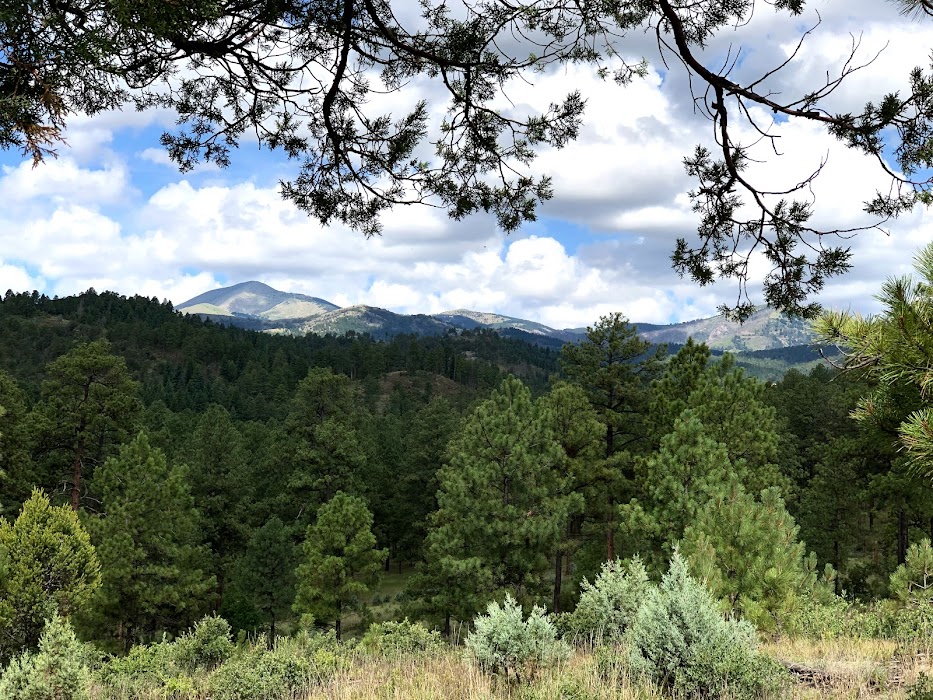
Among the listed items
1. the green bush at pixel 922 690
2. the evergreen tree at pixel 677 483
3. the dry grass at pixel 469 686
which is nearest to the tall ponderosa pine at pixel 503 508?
the evergreen tree at pixel 677 483

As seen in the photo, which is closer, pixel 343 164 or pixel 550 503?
pixel 343 164

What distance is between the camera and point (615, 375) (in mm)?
25953

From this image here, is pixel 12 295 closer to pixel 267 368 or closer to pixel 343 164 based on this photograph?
pixel 267 368

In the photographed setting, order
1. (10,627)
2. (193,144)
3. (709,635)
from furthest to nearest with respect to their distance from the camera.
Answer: (10,627) → (193,144) → (709,635)

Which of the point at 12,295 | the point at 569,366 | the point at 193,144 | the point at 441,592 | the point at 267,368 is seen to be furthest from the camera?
the point at 12,295

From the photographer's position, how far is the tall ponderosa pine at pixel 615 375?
83.7ft

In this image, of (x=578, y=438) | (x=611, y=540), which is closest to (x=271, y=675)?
(x=578, y=438)

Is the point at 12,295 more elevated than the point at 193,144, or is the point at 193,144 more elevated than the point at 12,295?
the point at 12,295

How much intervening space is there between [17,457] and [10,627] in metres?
11.1

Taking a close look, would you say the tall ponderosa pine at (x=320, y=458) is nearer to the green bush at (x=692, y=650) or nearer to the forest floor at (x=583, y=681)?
the forest floor at (x=583, y=681)

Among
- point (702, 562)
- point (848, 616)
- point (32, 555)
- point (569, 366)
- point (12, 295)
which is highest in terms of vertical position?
point (12, 295)

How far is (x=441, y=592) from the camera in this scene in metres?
24.0

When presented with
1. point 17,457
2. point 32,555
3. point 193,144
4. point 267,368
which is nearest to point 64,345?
point 267,368

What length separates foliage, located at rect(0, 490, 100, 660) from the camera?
→ 17672 millimetres
